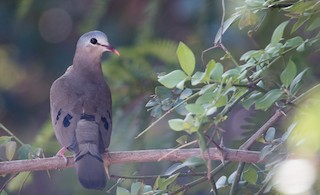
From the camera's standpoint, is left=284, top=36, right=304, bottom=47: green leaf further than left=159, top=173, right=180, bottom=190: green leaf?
No

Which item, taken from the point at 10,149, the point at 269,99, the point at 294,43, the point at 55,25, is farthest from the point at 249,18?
the point at 55,25

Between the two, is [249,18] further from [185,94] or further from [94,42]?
[94,42]

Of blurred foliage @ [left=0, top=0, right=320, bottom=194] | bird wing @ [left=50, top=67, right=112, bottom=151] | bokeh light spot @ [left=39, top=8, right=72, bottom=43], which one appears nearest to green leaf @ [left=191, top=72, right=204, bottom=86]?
blurred foliage @ [left=0, top=0, right=320, bottom=194]

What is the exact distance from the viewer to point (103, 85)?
10.7ft

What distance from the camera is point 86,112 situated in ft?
9.80

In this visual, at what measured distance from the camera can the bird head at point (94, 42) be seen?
3332 mm

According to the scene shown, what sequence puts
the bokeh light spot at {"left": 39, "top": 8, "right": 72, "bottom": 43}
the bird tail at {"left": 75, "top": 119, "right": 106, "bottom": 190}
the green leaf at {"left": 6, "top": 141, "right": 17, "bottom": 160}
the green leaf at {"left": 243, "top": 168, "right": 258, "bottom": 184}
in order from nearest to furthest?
1. the green leaf at {"left": 243, "top": 168, "right": 258, "bottom": 184}
2. the green leaf at {"left": 6, "top": 141, "right": 17, "bottom": 160}
3. the bird tail at {"left": 75, "top": 119, "right": 106, "bottom": 190}
4. the bokeh light spot at {"left": 39, "top": 8, "right": 72, "bottom": 43}

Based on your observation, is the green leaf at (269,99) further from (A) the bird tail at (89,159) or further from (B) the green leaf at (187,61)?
(A) the bird tail at (89,159)

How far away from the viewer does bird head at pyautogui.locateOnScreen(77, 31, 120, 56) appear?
3.33 meters

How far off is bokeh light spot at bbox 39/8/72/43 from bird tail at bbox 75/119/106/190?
6.43 ft

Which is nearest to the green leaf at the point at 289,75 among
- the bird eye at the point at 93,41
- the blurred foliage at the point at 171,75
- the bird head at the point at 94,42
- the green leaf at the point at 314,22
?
the blurred foliage at the point at 171,75

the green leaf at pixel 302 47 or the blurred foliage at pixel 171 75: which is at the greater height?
the blurred foliage at pixel 171 75

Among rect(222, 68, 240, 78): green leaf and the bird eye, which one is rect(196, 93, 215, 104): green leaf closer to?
rect(222, 68, 240, 78): green leaf

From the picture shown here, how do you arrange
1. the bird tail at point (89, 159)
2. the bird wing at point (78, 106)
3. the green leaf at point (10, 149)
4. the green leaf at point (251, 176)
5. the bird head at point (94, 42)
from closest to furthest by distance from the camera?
the green leaf at point (251, 176), the green leaf at point (10, 149), the bird tail at point (89, 159), the bird wing at point (78, 106), the bird head at point (94, 42)
